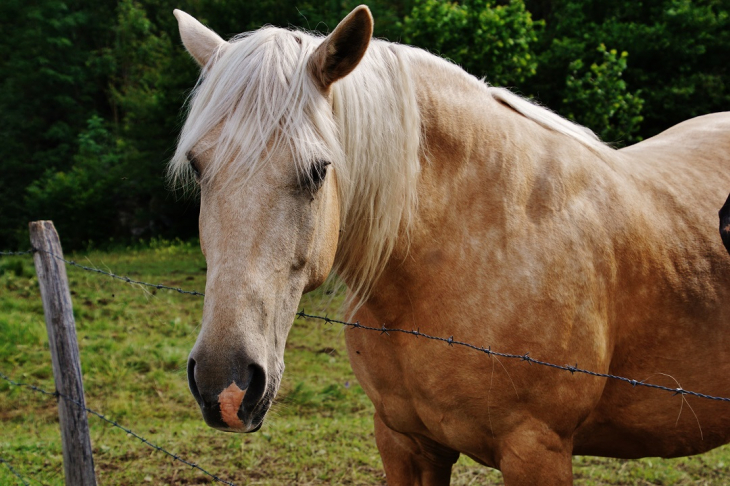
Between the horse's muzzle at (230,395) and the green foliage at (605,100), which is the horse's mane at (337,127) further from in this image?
the green foliage at (605,100)

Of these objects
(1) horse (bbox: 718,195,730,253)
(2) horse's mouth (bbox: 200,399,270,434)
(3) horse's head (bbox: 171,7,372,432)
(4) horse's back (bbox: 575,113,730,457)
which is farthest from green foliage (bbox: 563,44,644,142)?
(2) horse's mouth (bbox: 200,399,270,434)

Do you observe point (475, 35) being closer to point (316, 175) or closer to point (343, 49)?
point (343, 49)

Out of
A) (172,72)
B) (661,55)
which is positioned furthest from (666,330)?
(172,72)

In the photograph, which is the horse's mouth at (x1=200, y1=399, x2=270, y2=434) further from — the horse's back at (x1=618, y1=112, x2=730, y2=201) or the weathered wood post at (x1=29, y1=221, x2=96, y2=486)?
the horse's back at (x1=618, y1=112, x2=730, y2=201)

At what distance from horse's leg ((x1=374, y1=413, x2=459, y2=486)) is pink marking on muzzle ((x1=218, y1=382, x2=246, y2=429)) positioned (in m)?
1.03

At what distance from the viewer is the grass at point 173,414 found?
12.3 ft

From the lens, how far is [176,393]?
5453 mm

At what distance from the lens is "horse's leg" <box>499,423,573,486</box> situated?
183 centimetres

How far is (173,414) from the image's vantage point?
5.09 m

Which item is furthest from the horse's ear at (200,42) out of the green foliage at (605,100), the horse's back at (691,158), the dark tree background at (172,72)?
the green foliage at (605,100)

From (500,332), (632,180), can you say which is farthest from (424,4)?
(500,332)

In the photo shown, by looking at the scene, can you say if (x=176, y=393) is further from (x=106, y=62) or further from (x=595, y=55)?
(x=106, y=62)

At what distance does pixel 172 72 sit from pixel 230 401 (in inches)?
689

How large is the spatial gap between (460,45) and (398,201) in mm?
7606
